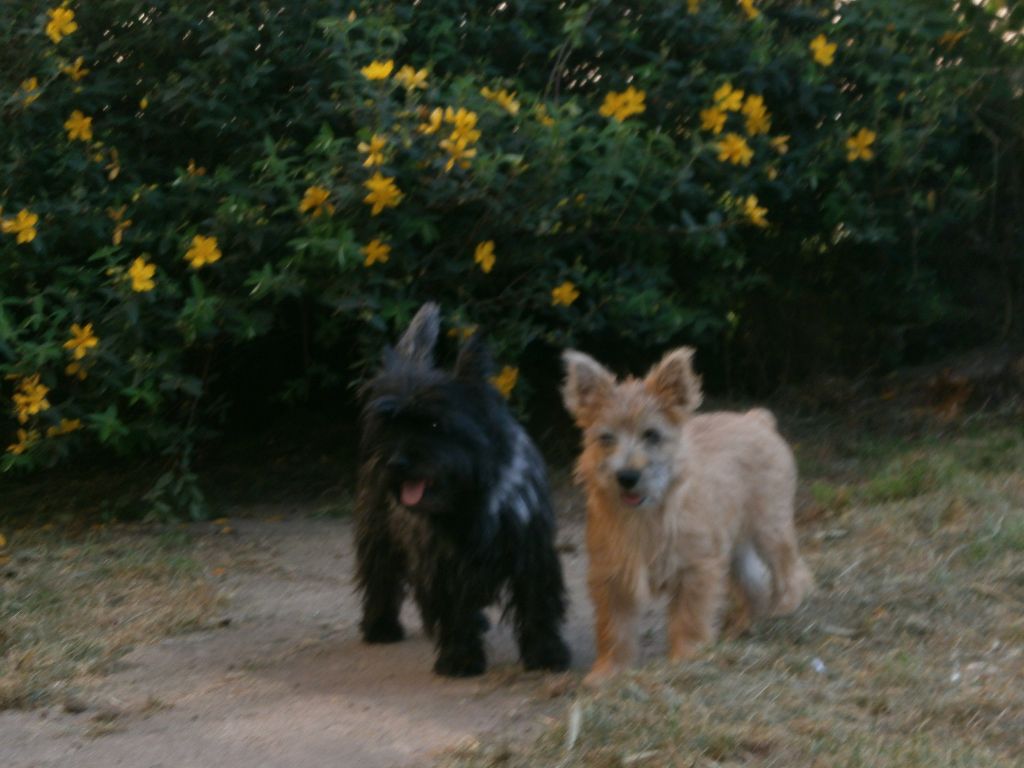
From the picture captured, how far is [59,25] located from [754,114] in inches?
143

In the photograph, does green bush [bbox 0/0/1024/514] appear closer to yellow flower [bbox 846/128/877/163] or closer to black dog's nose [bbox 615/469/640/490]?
yellow flower [bbox 846/128/877/163]

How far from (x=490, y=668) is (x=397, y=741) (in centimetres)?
90

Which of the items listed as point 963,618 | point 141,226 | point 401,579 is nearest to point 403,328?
point 141,226

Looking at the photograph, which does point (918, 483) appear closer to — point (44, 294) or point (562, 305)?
point (562, 305)

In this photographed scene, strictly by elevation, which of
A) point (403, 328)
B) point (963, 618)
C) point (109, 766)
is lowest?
point (109, 766)

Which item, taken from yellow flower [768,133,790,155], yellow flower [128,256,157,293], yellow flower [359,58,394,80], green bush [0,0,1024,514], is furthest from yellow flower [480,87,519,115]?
yellow flower [128,256,157,293]

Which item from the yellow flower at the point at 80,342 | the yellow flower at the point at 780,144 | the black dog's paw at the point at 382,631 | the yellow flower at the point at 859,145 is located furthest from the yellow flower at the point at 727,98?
the black dog's paw at the point at 382,631

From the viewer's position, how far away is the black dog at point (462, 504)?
18.8 feet

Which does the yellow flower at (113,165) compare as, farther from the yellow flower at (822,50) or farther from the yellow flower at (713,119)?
the yellow flower at (822,50)

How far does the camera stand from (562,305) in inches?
334

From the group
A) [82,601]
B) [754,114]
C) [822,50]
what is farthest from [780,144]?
[82,601]

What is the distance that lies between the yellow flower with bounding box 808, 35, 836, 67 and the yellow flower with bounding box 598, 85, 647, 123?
1.26 meters

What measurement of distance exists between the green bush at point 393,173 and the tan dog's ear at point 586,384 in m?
2.17

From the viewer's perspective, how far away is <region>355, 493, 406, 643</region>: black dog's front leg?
6.31 m
